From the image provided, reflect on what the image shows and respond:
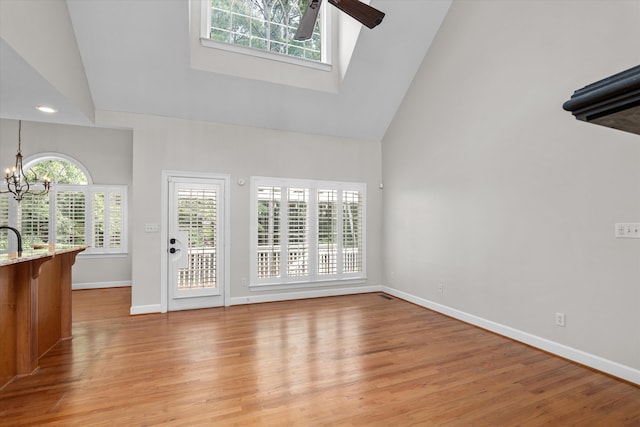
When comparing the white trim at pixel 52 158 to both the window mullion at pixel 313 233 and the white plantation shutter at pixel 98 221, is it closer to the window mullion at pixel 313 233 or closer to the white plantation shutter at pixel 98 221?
the white plantation shutter at pixel 98 221

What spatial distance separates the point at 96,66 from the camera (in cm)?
407

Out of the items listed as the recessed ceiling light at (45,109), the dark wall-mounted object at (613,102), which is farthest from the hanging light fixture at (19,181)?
the dark wall-mounted object at (613,102)

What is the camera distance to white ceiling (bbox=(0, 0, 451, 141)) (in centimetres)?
364

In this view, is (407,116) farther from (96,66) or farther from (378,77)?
(96,66)

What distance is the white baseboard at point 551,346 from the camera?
271 centimetres

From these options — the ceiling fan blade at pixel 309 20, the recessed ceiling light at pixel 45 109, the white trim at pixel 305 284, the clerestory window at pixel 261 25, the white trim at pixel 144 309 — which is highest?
the clerestory window at pixel 261 25

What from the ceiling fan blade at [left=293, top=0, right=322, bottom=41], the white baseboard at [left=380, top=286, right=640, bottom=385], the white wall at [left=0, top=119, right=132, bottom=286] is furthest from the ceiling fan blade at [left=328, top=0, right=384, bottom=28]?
the white wall at [left=0, top=119, right=132, bottom=286]

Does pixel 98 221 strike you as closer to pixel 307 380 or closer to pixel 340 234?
pixel 340 234

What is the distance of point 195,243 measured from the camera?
489cm

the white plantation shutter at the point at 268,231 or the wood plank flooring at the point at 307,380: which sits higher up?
the white plantation shutter at the point at 268,231

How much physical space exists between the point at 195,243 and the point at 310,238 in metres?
1.80

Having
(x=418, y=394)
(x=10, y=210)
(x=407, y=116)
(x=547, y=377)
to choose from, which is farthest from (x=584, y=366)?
(x=10, y=210)

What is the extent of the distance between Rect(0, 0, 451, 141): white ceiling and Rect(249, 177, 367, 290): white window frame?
885 millimetres

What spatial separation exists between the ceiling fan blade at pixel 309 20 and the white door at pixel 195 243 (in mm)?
2596
